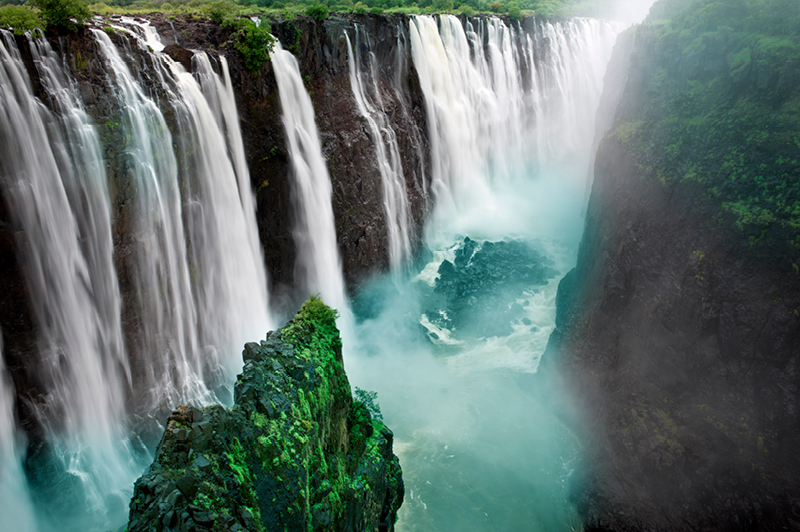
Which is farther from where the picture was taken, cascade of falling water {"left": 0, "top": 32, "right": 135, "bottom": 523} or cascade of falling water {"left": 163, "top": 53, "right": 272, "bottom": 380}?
cascade of falling water {"left": 163, "top": 53, "right": 272, "bottom": 380}

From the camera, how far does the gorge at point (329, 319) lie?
11109mm

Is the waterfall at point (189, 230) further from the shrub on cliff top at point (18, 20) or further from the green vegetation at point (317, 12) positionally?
the green vegetation at point (317, 12)

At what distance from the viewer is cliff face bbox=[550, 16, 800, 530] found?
12.0 metres

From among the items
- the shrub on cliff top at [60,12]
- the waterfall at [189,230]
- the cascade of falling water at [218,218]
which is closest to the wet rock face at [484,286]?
the cascade of falling water at [218,218]

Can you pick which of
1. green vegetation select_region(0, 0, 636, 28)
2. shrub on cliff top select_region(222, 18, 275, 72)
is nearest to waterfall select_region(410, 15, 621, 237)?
green vegetation select_region(0, 0, 636, 28)

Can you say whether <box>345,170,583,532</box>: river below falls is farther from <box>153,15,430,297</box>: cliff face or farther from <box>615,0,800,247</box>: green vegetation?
<box>615,0,800,247</box>: green vegetation

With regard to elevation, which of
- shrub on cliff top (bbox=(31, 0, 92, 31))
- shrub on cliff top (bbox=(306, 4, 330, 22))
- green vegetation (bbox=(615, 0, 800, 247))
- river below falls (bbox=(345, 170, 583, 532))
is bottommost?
river below falls (bbox=(345, 170, 583, 532))

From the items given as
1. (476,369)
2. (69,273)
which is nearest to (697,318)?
(476,369)

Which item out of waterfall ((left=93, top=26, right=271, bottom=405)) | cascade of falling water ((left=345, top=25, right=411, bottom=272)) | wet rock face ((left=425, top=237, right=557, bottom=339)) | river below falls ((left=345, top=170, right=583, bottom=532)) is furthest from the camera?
cascade of falling water ((left=345, top=25, right=411, bottom=272))

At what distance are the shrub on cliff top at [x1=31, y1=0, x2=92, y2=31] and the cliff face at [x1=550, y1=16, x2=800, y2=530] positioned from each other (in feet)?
60.2

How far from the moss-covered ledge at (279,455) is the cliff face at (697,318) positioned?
26.9 ft

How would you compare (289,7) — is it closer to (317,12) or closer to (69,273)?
(317,12)

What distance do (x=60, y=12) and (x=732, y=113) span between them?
784 inches

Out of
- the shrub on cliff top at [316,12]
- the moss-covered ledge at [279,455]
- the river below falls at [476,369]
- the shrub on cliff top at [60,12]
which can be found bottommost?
the river below falls at [476,369]
